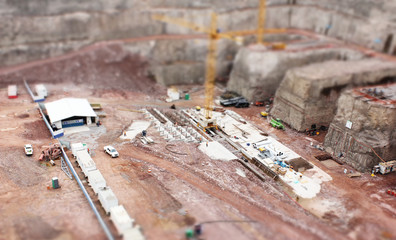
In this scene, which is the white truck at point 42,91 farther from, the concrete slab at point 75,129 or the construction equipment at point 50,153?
the construction equipment at point 50,153

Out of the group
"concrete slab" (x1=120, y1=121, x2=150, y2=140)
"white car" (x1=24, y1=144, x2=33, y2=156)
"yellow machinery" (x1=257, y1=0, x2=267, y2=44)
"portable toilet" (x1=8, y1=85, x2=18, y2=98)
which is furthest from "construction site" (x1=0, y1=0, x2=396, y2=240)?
"portable toilet" (x1=8, y1=85, x2=18, y2=98)

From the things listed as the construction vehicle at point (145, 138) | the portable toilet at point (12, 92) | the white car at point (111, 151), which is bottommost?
the construction vehicle at point (145, 138)

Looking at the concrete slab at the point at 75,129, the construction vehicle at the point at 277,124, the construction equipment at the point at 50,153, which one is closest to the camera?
the construction equipment at the point at 50,153

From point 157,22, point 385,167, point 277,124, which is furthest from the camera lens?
point 157,22

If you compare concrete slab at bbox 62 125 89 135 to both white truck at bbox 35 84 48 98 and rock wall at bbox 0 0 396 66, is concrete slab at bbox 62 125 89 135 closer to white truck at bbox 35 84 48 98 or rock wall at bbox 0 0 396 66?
white truck at bbox 35 84 48 98

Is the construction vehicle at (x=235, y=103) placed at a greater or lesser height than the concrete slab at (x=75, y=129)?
lesser

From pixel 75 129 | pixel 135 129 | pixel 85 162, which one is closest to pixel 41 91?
pixel 75 129

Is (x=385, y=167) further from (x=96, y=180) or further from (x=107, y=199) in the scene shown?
(x=96, y=180)

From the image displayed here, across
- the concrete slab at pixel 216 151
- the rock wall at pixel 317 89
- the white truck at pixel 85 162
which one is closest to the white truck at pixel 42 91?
the white truck at pixel 85 162
